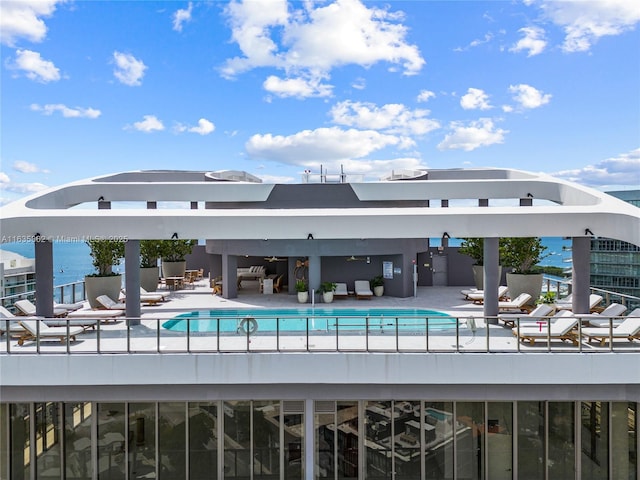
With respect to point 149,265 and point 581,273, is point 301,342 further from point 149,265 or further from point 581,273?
point 149,265

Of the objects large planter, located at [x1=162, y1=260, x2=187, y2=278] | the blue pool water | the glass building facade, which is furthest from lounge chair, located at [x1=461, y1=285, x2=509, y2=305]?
large planter, located at [x1=162, y1=260, x2=187, y2=278]

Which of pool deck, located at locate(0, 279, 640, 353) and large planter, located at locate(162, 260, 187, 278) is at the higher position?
large planter, located at locate(162, 260, 187, 278)

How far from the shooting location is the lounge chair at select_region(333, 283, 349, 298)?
18922 millimetres

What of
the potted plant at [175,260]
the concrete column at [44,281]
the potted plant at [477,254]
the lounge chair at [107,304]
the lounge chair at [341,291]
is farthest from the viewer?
the potted plant at [175,260]

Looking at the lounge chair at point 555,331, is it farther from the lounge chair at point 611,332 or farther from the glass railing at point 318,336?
the lounge chair at point 611,332

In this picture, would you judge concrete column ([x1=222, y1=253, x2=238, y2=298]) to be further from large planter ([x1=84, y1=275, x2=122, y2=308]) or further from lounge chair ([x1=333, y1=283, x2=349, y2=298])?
lounge chair ([x1=333, y1=283, x2=349, y2=298])

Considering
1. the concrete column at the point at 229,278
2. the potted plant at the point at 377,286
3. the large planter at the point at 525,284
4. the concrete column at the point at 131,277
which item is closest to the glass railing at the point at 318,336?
the concrete column at the point at 131,277

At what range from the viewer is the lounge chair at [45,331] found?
33.1ft

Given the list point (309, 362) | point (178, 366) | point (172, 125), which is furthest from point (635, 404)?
point (172, 125)

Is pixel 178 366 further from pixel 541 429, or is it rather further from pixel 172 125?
pixel 172 125

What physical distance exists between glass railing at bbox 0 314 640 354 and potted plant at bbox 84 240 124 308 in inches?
232

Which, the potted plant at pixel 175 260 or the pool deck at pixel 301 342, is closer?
the pool deck at pixel 301 342

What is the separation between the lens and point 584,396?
10.3 m

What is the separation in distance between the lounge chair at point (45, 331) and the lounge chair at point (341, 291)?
35.5 ft
